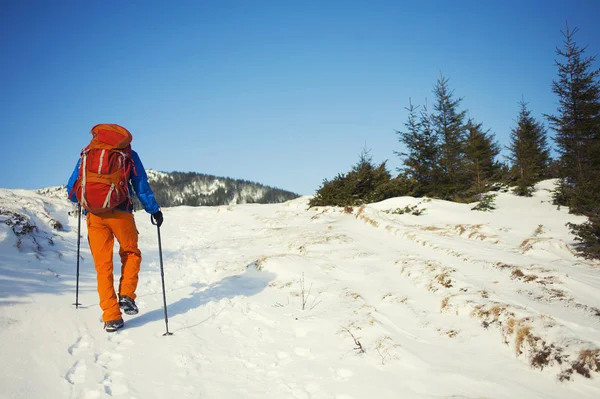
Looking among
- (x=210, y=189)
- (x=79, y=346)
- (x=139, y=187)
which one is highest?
(x=210, y=189)

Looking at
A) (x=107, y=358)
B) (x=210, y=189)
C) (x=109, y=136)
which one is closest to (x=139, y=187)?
(x=109, y=136)

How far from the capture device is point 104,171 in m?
3.88

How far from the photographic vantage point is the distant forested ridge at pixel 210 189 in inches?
6019

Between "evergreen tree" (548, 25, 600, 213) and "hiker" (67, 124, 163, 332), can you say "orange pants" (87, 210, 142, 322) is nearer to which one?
"hiker" (67, 124, 163, 332)

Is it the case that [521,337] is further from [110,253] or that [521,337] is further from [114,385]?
[110,253]

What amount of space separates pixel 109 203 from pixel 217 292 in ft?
8.81

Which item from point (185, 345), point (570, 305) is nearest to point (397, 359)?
point (185, 345)

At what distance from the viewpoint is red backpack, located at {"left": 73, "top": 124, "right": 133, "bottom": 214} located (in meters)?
3.77

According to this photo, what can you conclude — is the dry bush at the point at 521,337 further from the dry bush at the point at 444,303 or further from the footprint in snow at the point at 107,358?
the footprint in snow at the point at 107,358

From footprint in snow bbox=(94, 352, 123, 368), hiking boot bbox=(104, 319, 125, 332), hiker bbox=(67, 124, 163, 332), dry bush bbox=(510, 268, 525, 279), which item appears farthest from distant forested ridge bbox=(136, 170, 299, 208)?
footprint in snow bbox=(94, 352, 123, 368)

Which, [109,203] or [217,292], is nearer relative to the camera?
[109,203]

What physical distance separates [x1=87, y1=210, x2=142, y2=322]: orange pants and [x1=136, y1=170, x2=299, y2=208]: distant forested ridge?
14078cm

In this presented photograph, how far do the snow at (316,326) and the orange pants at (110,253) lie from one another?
35 centimetres

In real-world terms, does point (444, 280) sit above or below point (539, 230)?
below
